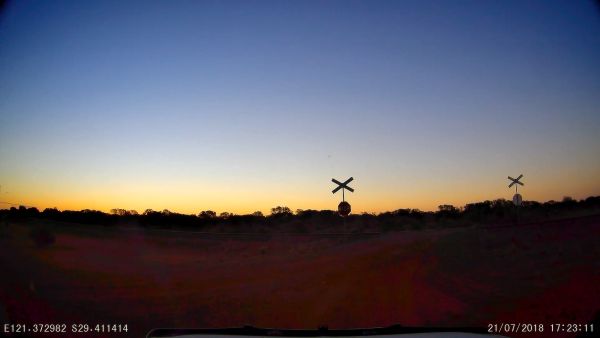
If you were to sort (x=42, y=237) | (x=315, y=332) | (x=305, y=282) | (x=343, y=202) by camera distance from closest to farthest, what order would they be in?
(x=315, y=332), (x=305, y=282), (x=42, y=237), (x=343, y=202)

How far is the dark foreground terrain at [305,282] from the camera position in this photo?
8.09m

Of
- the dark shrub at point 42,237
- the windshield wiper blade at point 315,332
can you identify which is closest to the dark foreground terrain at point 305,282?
the dark shrub at point 42,237

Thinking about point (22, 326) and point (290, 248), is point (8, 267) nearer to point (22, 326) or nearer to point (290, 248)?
point (22, 326)

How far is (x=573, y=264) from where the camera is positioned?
39.2 ft

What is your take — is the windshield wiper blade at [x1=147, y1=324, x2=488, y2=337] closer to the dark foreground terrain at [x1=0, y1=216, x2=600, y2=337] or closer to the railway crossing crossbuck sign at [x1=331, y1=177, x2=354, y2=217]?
the dark foreground terrain at [x1=0, y1=216, x2=600, y2=337]

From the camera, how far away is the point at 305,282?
11672 millimetres

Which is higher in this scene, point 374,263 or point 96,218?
point 96,218

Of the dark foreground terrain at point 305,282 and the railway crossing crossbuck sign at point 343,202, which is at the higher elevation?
the railway crossing crossbuck sign at point 343,202

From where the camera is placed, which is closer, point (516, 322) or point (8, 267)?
point (516, 322)

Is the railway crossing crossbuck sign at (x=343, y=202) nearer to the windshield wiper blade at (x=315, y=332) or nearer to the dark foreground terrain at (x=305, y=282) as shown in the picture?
the dark foreground terrain at (x=305, y=282)

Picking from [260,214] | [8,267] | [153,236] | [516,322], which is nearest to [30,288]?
[8,267]

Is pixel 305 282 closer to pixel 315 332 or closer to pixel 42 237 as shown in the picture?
pixel 315 332

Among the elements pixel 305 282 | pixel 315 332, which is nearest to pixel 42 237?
pixel 305 282

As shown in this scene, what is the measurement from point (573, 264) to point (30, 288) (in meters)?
14.0
